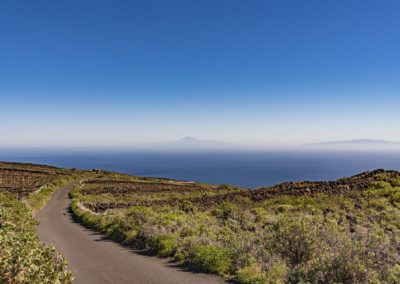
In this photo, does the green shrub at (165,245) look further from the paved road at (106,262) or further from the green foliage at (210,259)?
the green foliage at (210,259)

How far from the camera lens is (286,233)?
443 inches

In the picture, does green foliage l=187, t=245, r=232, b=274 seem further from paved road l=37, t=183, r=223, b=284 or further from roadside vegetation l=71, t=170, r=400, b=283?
paved road l=37, t=183, r=223, b=284

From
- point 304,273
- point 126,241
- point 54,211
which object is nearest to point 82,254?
point 126,241

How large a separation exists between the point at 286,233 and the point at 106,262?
7.02 m

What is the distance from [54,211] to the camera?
92.4ft

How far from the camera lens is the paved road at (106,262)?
10297 millimetres

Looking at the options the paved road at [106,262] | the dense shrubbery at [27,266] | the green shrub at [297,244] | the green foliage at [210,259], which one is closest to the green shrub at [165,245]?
the paved road at [106,262]

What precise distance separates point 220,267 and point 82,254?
21.8ft

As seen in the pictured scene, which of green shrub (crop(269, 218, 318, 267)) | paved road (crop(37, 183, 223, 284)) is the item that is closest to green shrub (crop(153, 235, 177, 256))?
paved road (crop(37, 183, 223, 284))

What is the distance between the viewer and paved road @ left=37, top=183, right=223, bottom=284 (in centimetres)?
1030

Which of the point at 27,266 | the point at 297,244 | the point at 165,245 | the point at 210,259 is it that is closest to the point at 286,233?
the point at 297,244

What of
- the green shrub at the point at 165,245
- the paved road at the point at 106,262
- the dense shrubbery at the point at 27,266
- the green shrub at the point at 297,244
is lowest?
the paved road at the point at 106,262

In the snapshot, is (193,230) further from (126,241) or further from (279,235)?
(279,235)

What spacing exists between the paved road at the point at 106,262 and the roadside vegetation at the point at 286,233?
70 centimetres
